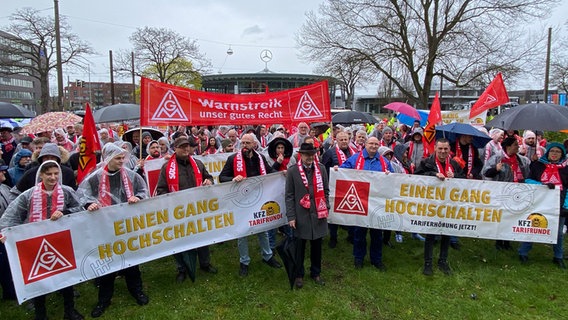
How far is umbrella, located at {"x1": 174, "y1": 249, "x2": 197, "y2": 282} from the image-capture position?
190 inches

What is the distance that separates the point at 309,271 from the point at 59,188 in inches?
132

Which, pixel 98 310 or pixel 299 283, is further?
pixel 299 283

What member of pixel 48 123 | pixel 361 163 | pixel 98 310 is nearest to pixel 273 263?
pixel 361 163

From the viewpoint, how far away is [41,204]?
3785 mm

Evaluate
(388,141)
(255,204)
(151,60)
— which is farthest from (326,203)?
(151,60)

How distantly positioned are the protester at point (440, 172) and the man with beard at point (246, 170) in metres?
2.14

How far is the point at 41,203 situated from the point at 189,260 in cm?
189

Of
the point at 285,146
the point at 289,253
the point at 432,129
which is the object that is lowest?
the point at 289,253

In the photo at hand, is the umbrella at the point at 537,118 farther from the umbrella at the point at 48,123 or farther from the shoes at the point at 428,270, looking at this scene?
the umbrella at the point at 48,123

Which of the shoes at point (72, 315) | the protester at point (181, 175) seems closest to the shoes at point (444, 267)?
the protester at point (181, 175)

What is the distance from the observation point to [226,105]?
5.56m

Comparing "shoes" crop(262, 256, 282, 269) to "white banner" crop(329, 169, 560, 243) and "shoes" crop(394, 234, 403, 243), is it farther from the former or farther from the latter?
"shoes" crop(394, 234, 403, 243)

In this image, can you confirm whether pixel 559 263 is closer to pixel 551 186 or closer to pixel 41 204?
pixel 551 186

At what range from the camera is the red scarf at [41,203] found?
376cm
